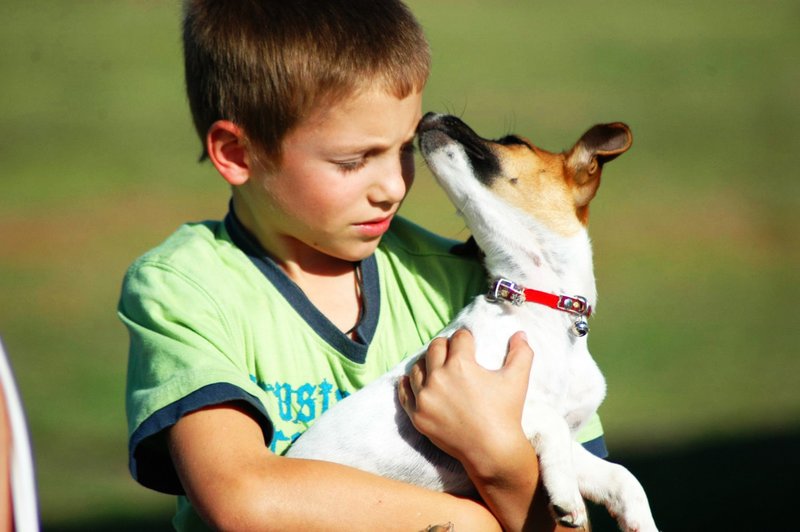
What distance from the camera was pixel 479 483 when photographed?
2.35m

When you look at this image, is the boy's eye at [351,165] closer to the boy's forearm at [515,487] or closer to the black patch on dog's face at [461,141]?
the black patch on dog's face at [461,141]

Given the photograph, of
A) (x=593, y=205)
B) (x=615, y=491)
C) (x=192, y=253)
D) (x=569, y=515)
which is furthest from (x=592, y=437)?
(x=593, y=205)

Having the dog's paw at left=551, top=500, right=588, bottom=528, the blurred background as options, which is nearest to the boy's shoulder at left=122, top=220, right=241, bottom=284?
the dog's paw at left=551, top=500, right=588, bottom=528

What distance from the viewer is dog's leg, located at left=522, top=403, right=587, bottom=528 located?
2.32 m

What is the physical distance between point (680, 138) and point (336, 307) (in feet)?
25.6

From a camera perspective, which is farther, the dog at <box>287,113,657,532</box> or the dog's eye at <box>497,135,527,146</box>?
the dog's eye at <box>497,135,527,146</box>

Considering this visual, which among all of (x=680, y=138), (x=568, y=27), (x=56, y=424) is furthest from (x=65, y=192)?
(x=568, y=27)

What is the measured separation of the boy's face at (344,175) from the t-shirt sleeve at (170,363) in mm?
296

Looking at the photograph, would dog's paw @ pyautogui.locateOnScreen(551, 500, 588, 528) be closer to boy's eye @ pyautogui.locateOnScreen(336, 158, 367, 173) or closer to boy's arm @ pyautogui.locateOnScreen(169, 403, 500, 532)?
boy's arm @ pyautogui.locateOnScreen(169, 403, 500, 532)

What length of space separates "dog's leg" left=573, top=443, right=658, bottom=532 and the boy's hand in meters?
0.22

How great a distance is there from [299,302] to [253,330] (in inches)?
5.8

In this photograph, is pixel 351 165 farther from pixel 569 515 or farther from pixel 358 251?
pixel 569 515

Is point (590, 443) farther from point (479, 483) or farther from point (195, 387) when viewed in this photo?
point (195, 387)

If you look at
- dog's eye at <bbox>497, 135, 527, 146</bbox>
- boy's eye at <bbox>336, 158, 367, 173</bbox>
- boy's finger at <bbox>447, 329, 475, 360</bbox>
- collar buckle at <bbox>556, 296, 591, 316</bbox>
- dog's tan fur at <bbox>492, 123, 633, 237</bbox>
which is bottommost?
boy's finger at <bbox>447, 329, 475, 360</bbox>
